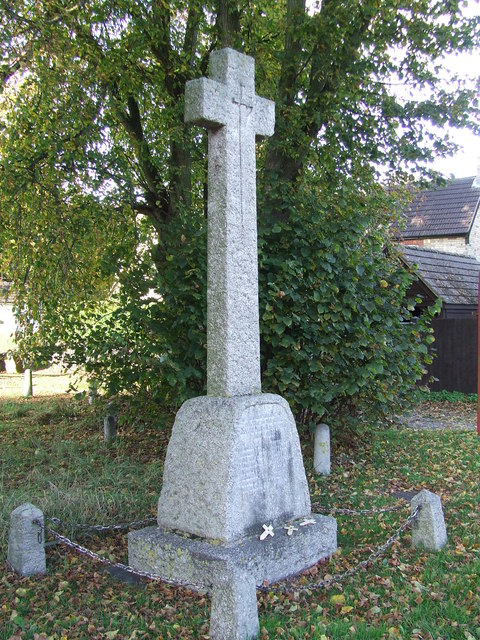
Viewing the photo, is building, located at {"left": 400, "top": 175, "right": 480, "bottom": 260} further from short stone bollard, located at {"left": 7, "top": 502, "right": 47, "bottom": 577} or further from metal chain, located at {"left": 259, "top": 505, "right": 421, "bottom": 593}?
short stone bollard, located at {"left": 7, "top": 502, "right": 47, "bottom": 577}

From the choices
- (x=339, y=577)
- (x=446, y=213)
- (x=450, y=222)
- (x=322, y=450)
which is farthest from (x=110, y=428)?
(x=446, y=213)

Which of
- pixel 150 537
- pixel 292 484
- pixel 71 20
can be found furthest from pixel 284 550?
pixel 71 20

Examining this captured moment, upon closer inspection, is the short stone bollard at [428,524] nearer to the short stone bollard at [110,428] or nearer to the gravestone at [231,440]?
the gravestone at [231,440]

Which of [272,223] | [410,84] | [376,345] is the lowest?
[376,345]

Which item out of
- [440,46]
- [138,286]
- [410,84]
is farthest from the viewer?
[410,84]

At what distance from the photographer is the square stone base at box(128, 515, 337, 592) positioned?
13.8 ft

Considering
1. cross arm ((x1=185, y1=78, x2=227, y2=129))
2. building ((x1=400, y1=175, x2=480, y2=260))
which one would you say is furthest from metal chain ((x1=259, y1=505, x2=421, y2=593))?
building ((x1=400, y1=175, x2=480, y2=260))

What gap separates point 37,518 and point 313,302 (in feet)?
12.8

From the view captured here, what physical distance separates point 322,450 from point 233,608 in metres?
4.22

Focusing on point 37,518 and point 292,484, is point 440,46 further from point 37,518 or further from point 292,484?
point 37,518

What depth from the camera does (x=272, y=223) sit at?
7.33 metres

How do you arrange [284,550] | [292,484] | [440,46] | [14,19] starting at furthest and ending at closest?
[440,46] < [14,19] < [292,484] < [284,550]

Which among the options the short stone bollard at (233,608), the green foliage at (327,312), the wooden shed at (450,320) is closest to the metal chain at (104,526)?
the short stone bollard at (233,608)

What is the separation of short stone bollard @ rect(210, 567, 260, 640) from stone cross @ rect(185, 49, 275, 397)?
1.40 metres
